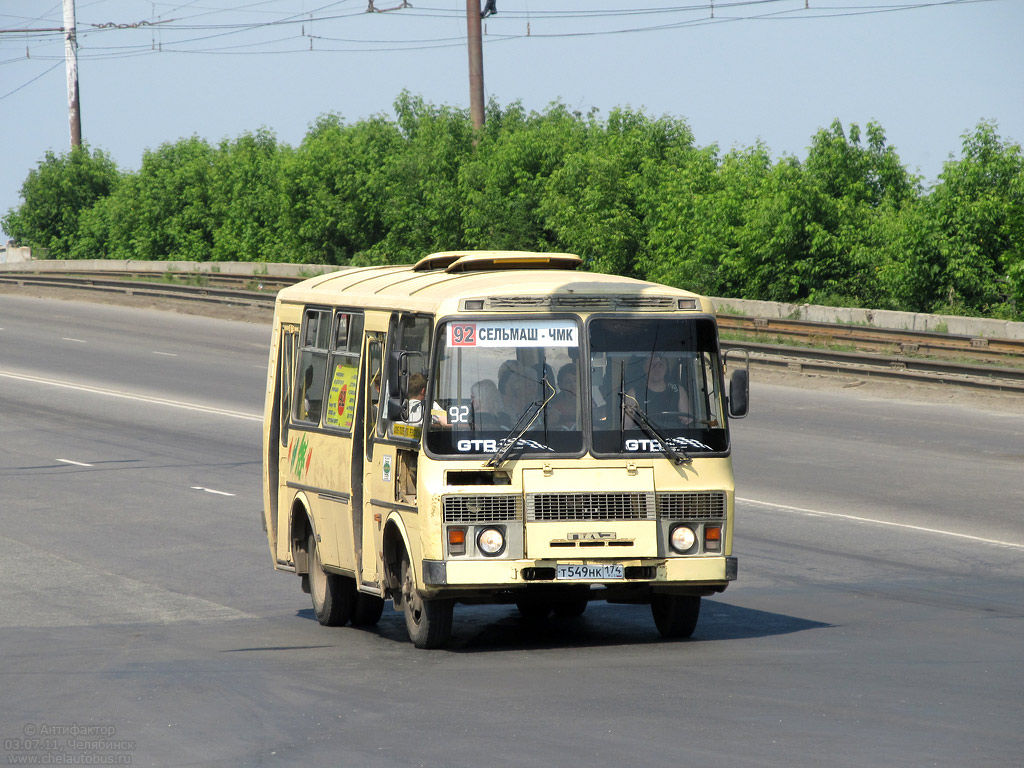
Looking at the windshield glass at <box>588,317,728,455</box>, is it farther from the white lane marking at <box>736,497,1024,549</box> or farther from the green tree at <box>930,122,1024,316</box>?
the green tree at <box>930,122,1024,316</box>

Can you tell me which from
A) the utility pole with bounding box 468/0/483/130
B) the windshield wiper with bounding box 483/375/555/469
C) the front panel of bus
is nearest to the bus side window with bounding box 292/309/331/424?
the front panel of bus

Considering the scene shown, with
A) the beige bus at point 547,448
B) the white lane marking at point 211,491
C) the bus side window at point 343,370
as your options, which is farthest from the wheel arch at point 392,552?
the white lane marking at point 211,491

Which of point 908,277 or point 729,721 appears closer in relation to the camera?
point 729,721

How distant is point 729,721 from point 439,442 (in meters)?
3.26

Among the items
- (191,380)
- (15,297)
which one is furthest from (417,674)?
(15,297)

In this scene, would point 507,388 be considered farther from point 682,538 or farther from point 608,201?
point 608,201

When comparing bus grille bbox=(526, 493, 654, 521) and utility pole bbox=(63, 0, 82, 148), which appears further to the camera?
utility pole bbox=(63, 0, 82, 148)

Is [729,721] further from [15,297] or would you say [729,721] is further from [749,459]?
[15,297]

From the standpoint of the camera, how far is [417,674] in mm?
9414

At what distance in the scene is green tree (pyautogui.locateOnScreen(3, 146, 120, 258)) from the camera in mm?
79375

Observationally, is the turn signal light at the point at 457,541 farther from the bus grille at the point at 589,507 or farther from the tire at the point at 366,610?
the tire at the point at 366,610

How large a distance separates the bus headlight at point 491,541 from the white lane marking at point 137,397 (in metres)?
17.3

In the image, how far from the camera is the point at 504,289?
34.5 feet

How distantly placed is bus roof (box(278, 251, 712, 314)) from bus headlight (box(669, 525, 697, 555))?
4.95ft
